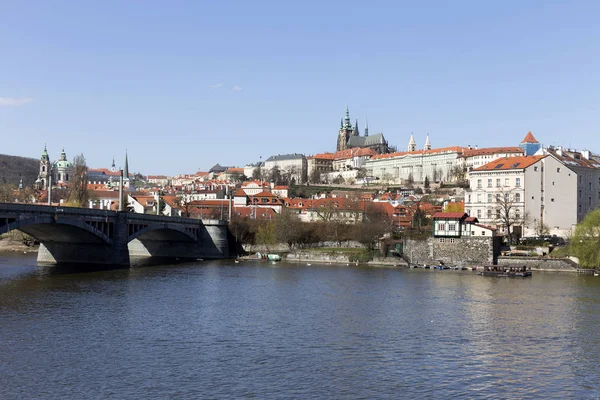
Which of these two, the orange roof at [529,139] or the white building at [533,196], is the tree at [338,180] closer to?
the orange roof at [529,139]

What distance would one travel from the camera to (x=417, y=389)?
2177 cm

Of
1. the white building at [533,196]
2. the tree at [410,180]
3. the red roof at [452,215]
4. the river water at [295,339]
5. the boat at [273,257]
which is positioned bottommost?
the river water at [295,339]

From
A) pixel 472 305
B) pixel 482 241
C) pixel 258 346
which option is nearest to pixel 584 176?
pixel 482 241

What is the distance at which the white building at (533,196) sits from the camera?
71812 millimetres

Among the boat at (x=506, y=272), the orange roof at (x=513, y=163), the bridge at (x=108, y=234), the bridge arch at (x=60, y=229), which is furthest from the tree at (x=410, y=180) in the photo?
the bridge arch at (x=60, y=229)

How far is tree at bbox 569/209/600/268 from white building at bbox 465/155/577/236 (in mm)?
12721

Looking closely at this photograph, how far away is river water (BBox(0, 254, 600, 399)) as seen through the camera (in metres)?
22.0

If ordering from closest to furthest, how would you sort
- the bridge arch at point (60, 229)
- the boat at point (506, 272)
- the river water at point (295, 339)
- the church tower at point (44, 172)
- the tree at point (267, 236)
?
the river water at point (295, 339)
the bridge arch at point (60, 229)
the boat at point (506, 272)
the tree at point (267, 236)
the church tower at point (44, 172)

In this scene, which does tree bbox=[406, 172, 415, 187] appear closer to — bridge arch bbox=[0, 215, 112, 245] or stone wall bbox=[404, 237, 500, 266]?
stone wall bbox=[404, 237, 500, 266]

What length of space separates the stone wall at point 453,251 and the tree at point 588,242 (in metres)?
7.14

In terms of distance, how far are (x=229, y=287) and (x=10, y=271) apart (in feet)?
63.8

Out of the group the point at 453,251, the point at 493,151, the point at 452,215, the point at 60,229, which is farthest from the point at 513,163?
the point at 493,151

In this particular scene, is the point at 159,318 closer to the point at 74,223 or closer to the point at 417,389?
the point at 417,389

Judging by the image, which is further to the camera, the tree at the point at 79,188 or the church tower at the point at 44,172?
the church tower at the point at 44,172
